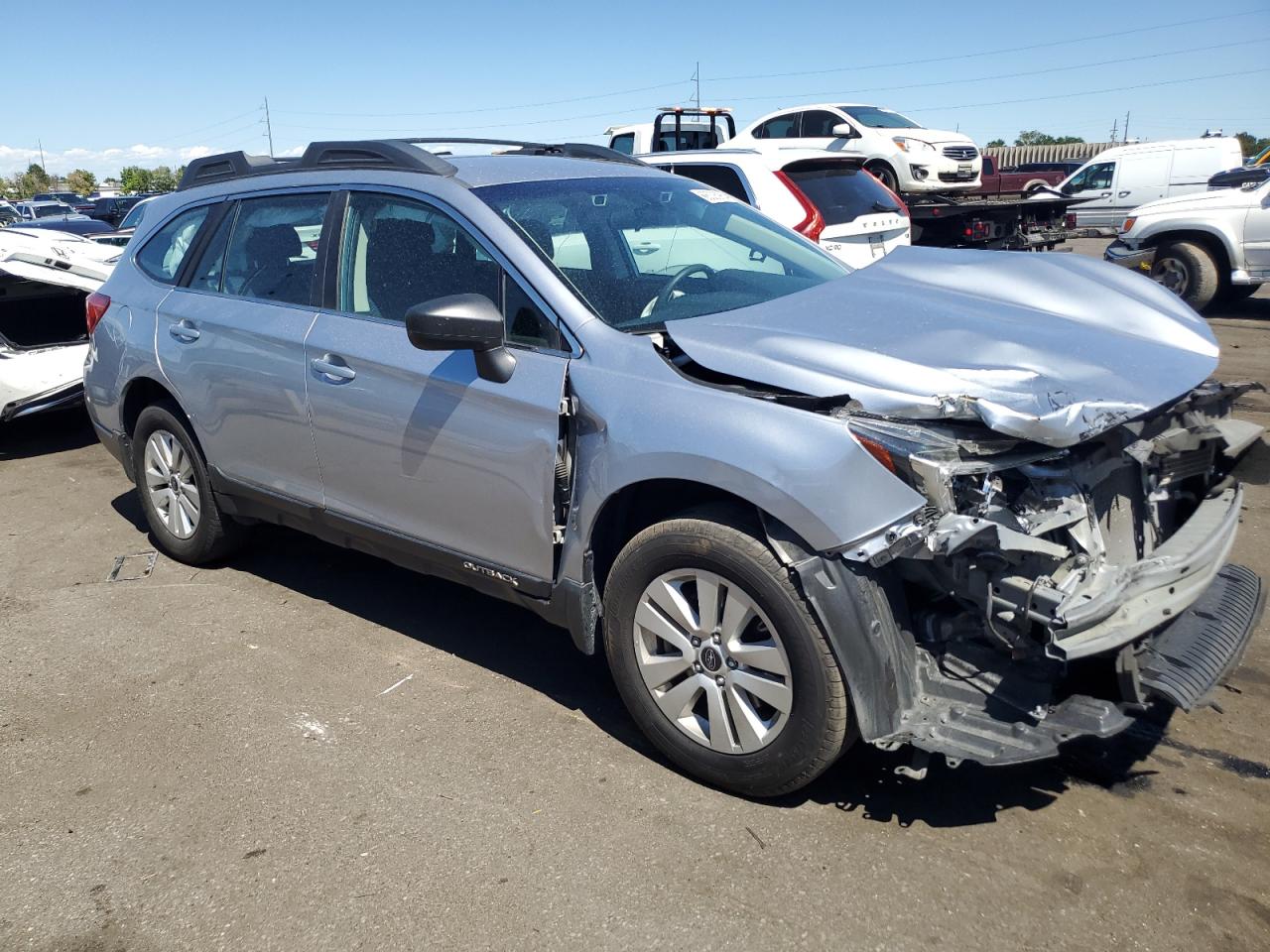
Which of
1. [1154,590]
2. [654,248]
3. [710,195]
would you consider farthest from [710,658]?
[710,195]

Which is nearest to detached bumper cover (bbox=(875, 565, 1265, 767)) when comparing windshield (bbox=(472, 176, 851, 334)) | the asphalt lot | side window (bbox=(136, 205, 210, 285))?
the asphalt lot

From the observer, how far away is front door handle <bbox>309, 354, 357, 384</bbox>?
398cm

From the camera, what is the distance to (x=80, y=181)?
91750mm

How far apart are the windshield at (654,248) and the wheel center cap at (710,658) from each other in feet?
3.48

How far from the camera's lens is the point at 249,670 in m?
4.29

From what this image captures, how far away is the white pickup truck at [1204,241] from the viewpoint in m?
11.5

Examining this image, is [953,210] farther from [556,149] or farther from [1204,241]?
[556,149]

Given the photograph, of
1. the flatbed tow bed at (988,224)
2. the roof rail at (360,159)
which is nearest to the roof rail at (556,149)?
the roof rail at (360,159)

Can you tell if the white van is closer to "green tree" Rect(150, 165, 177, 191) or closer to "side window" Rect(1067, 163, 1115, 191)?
"side window" Rect(1067, 163, 1115, 191)

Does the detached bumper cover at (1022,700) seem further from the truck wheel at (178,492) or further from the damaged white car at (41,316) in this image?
the damaged white car at (41,316)

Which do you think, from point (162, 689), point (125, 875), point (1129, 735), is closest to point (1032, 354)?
point (1129, 735)

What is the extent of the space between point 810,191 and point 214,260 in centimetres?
527

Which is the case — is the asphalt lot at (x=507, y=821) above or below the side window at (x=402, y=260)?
below

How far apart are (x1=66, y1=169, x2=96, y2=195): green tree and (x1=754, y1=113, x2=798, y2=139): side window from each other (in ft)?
279
